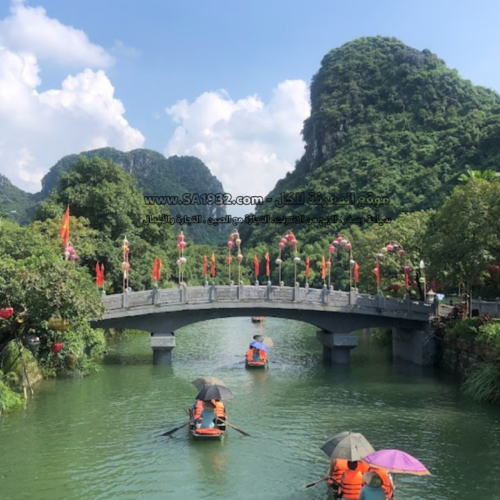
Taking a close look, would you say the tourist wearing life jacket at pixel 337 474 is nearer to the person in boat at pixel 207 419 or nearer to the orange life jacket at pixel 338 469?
the orange life jacket at pixel 338 469

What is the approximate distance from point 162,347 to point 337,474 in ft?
68.1

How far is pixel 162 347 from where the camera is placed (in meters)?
32.7

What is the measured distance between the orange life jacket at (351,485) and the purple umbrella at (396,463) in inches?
38.8

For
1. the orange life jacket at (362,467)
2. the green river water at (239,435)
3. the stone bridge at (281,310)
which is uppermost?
the stone bridge at (281,310)

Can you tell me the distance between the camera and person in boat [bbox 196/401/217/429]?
18406mm

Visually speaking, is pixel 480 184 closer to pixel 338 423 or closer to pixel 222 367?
pixel 338 423

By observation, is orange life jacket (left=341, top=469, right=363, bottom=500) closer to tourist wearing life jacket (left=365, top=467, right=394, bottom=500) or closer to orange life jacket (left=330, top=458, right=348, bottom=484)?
orange life jacket (left=330, top=458, right=348, bottom=484)

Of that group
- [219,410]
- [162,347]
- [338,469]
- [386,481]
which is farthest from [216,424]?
[162,347]

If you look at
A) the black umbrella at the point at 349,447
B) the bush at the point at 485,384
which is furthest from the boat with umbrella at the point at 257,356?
the black umbrella at the point at 349,447

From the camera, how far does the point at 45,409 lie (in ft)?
72.3

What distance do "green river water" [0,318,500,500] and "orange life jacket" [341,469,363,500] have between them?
162 cm

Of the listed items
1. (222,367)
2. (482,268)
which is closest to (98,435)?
(222,367)

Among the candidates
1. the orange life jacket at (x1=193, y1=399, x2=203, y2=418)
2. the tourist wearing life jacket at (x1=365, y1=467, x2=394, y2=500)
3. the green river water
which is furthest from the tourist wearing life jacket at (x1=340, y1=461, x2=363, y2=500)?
the orange life jacket at (x1=193, y1=399, x2=203, y2=418)

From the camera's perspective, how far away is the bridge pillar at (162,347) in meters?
32.6
